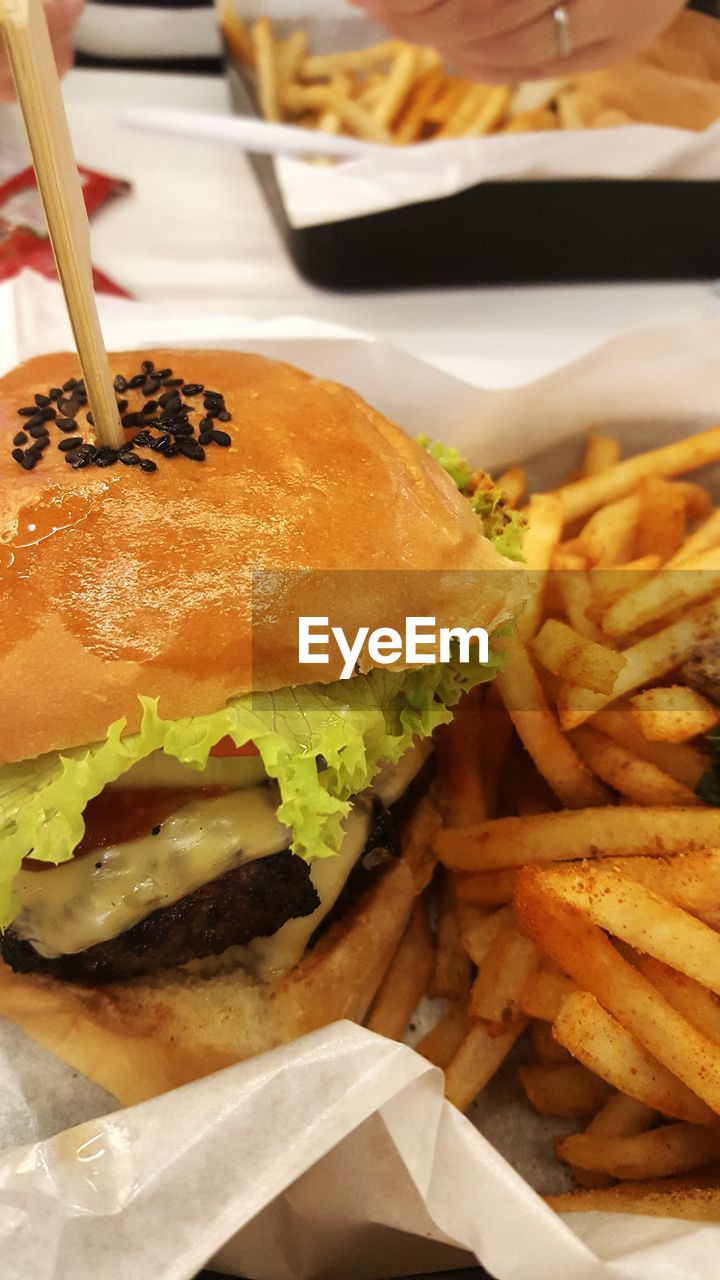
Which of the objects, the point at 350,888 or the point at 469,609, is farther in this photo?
the point at 350,888

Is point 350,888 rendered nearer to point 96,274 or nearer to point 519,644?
point 519,644

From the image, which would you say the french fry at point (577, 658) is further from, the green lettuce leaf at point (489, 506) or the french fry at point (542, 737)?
the green lettuce leaf at point (489, 506)

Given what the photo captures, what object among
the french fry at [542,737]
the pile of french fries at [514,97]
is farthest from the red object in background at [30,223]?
the french fry at [542,737]

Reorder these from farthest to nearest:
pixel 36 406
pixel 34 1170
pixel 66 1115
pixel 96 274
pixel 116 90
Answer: pixel 116 90 → pixel 96 274 → pixel 36 406 → pixel 66 1115 → pixel 34 1170

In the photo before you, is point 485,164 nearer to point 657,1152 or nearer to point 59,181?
point 59,181

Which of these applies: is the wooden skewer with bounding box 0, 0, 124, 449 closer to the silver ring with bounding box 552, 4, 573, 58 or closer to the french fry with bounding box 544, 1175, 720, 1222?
the french fry with bounding box 544, 1175, 720, 1222

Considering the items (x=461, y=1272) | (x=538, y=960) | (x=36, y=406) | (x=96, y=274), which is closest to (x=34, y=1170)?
(x=461, y=1272)

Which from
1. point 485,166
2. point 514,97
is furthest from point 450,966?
point 514,97
